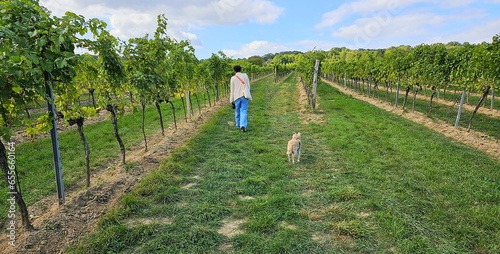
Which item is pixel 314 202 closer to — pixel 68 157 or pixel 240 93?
pixel 240 93

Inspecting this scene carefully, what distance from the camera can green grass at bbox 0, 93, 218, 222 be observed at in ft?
17.8

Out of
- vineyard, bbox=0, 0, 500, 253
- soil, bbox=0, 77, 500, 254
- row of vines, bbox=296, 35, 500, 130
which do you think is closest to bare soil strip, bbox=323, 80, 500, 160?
soil, bbox=0, 77, 500, 254

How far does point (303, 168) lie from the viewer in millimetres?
6012

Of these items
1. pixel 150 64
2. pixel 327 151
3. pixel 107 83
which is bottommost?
pixel 327 151

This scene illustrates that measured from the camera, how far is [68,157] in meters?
7.30

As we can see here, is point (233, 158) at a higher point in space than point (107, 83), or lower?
lower

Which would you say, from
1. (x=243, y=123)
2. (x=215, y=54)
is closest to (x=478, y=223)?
(x=243, y=123)

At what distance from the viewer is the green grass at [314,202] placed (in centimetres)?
335

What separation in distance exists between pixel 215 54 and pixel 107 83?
12106mm

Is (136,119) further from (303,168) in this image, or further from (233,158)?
(303,168)

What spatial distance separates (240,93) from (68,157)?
18.5 feet

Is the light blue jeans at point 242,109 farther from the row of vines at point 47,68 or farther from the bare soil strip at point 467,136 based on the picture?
the bare soil strip at point 467,136

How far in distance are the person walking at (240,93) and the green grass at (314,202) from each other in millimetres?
1866

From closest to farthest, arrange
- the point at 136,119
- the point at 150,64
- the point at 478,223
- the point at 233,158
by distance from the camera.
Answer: the point at 478,223, the point at 233,158, the point at 150,64, the point at 136,119
